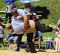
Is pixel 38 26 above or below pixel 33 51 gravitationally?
above

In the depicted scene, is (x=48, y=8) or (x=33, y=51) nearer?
(x=33, y=51)

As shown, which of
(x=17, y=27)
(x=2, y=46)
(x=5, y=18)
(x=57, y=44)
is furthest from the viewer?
(x=5, y=18)

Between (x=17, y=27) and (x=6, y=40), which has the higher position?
(x=17, y=27)

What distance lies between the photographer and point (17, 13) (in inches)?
425

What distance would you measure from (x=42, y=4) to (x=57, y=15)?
1.49m

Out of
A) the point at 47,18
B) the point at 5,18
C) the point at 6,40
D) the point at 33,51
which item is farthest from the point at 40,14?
the point at 33,51

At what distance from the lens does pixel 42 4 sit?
67.4 feet

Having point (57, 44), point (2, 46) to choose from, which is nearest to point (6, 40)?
point (2, 46)

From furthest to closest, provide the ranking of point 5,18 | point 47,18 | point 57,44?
point 47,18 → point 5,18 → point 57,44

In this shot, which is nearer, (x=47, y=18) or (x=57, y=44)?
(x=57, y=44)

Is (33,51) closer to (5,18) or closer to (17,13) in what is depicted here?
(17,13)

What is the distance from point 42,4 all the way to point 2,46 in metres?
7.31

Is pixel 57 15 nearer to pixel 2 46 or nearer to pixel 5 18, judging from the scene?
pixel 5 18

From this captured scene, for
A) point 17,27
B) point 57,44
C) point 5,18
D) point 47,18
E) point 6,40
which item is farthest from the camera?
point 47,18
